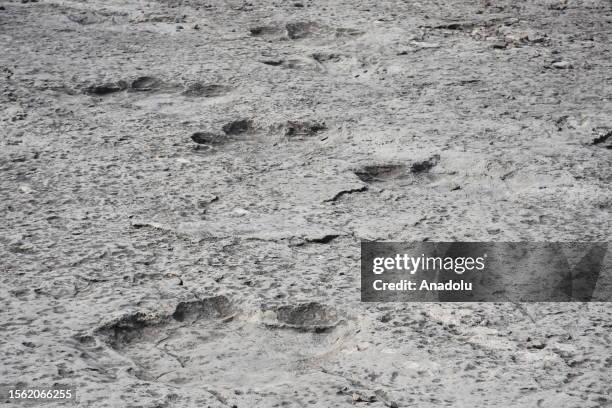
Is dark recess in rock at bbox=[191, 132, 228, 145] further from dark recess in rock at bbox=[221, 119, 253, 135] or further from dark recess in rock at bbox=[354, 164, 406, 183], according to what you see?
dark recess in rock at bbox=[354, 164, 406, 183]

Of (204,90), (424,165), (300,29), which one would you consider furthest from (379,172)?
(300,29)

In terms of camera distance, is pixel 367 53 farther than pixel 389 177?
Yes

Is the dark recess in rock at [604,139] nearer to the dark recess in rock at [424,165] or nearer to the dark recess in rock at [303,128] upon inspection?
the dark recess in rock at [424,165]

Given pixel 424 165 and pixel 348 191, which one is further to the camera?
pixel 424 165

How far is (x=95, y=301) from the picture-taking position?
1706 mm

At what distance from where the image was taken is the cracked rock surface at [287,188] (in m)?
1.55

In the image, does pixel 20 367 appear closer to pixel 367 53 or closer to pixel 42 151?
pixel 42 151

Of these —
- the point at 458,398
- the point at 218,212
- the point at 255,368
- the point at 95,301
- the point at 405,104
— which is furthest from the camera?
the point at 405,104

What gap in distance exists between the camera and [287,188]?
7.34ft

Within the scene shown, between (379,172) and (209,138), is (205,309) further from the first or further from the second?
(209,138)

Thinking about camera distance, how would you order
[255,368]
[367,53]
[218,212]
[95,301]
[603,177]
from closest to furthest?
[255,368] < [95,301] < [218,212] < [603,177] < [367,53]

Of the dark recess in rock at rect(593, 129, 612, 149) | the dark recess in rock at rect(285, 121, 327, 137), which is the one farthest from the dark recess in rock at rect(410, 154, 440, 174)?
the dark recess in rock at rect(593, 129, 612, 149)

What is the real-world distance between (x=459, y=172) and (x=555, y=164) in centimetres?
24

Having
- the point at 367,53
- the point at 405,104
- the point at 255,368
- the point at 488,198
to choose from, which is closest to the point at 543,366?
the point at 255,368
